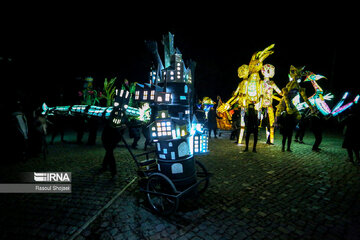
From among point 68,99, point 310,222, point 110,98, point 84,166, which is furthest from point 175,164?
point 68,99

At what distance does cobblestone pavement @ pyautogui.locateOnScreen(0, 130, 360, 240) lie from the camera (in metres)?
3.17

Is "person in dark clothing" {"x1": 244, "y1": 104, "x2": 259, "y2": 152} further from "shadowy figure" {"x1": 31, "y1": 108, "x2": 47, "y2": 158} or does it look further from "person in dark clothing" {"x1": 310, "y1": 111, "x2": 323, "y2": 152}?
"shadowy figure" {"x1": 31, "y1": 108, "x2": 47, "y2": 158}

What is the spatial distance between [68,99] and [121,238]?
66.2 feet

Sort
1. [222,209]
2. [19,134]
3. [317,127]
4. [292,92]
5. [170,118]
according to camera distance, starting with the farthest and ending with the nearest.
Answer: [292,92] < [317,127] < [19,134] < [170,118] < [222,209]

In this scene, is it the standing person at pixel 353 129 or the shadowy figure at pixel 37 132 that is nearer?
the standing person at pixel 353 129

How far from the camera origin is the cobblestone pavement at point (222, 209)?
317 centimetres

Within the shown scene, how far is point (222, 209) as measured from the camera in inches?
153

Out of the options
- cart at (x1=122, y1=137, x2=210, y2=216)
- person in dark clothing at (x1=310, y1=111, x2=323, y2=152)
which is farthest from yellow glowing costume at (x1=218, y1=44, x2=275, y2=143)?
cart at (x1=122, y1=137, x2=210, y2=216)

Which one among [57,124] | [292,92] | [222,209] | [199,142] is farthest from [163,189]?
[57,124]

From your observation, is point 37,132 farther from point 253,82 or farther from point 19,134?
point 253,82

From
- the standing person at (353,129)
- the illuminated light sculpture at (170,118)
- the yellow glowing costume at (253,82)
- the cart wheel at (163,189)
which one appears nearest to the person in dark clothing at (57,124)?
the illuminated light sculpture at (170,118)

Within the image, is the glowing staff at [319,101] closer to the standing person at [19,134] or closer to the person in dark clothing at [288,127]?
the person in dark clothing at [288,127]

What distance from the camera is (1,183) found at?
5.35m

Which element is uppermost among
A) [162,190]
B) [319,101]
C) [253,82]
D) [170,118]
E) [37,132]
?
[253,82]
